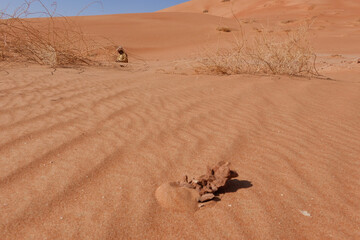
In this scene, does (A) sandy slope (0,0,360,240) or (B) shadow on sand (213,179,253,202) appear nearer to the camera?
(A) sandy slope (0,0,360,240)

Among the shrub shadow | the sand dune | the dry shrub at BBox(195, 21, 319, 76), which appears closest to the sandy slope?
the shrub shadow

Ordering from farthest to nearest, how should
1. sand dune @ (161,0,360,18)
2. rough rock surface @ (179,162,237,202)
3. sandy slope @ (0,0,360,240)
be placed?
sand dune @ (161,0,360,18) < rough rock surface @ (179,162,237,202) < sandy slope @ (0,0,360,240)

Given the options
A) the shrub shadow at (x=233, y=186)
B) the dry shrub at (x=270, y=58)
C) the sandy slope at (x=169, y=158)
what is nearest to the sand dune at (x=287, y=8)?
the dry shrub at (x=270, y=58)

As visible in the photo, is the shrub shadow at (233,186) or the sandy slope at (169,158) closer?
the sandy slope at (169,158)

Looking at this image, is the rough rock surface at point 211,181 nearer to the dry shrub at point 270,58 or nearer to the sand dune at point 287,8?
the dry shrub at point 270,58

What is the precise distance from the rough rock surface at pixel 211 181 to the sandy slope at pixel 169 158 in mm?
84

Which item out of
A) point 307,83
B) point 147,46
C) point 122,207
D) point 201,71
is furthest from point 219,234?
point 147,46

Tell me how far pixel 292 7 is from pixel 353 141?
28051 mm

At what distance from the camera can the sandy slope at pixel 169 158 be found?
1.29 metres

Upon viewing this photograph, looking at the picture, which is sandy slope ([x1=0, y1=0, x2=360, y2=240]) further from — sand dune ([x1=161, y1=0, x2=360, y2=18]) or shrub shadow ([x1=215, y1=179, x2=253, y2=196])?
sand dune ([x1=161, y1=0, x2=360, y2=18])

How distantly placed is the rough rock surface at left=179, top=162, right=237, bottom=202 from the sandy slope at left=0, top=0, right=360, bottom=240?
0.28 feet

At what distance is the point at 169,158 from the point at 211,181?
411 mm

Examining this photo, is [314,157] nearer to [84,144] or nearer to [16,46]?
[84,144]

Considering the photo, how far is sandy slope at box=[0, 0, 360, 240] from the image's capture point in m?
1.29
